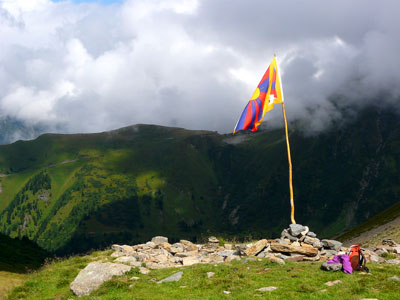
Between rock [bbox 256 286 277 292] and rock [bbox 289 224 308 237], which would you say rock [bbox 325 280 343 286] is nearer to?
rock [bbox 256 286 277 292]

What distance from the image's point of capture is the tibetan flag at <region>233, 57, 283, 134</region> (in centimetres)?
3362

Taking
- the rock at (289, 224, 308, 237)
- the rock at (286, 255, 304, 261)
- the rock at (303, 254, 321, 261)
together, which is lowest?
the rock at (303, 254, 321, 261)

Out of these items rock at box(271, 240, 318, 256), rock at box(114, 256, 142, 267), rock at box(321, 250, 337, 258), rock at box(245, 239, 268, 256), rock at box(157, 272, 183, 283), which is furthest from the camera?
rock at box(245, 239, 268, 256)

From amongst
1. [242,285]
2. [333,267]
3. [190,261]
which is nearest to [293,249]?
[333,267]

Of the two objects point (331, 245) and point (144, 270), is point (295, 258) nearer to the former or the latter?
point (331, 245)

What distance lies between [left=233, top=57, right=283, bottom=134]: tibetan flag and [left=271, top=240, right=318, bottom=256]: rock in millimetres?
10181

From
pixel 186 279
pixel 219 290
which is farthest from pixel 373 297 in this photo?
pixel 186 279

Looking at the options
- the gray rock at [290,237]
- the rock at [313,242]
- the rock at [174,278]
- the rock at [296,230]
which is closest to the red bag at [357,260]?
the rock at [313,242]

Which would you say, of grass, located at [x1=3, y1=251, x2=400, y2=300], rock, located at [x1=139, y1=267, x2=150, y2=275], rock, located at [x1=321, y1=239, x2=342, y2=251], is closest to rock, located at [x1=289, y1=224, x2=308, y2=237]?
rock, located at [x1=321, y1=239, x2=342, y2=251]

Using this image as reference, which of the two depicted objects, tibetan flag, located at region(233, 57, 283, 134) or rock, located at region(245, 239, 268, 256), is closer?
rock, located at region(245, 239, 268, 256)

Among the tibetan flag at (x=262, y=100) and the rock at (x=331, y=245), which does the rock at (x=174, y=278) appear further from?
the tibetan flag at (x=262, y=100)

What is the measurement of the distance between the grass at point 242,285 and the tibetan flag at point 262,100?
12.5 metres

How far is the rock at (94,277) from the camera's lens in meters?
23.6

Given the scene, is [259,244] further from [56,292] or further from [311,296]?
[56,292]
